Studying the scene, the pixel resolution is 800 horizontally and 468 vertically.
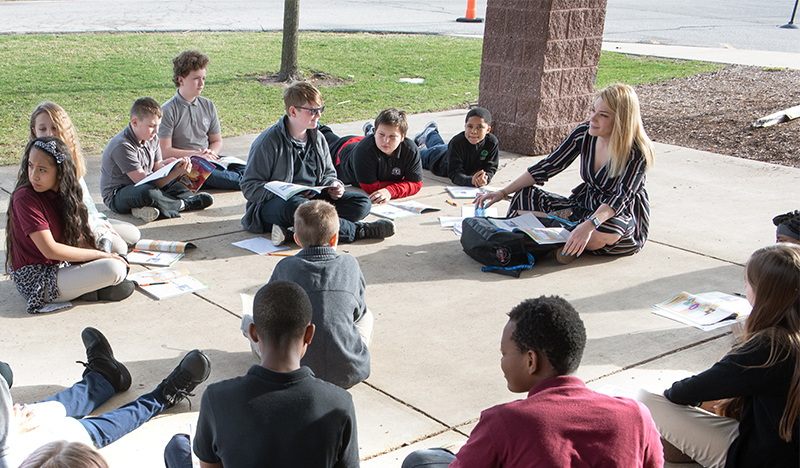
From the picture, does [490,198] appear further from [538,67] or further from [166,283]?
[538,67]

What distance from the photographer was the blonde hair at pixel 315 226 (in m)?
3.85

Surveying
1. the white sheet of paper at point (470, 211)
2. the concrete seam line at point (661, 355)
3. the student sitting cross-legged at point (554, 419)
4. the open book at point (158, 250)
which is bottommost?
the open book at point (158, 250)

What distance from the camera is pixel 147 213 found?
6.62 meters

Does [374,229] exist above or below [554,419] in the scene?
below

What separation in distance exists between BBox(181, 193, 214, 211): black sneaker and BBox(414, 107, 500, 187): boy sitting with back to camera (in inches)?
105

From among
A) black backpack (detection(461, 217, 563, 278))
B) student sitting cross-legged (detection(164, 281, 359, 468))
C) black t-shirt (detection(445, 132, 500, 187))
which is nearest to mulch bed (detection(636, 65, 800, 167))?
black t-shirt (detection(445, 132, 500, 187))

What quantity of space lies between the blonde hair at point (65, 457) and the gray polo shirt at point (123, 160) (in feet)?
16.4

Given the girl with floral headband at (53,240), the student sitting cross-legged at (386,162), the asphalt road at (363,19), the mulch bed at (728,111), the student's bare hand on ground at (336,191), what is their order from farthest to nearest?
the asphalt road at (363,19) → the mulch bed at (728,111) → the student sitting cross-legged at (386,162) → the student's bare hand on ground at (336,191) → the girl with floral headband at (53,240)

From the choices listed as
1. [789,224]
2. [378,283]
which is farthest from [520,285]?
[789,224]

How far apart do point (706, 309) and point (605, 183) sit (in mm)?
1333

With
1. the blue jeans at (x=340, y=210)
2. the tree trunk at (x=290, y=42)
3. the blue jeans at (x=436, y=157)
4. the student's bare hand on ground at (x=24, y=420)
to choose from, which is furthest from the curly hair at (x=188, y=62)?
the tree trunk at (x=290, y=42)

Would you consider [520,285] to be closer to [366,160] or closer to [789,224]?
[789,224]

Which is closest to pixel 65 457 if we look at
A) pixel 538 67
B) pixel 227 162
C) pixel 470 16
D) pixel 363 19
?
pixel 227 162

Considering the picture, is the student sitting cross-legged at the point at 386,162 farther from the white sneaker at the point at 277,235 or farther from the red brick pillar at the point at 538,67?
the red brick pillar at the point at 538,67
